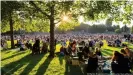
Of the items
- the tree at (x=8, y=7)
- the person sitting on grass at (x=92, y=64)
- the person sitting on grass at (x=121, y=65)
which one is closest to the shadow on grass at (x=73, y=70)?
the person sitting on grass at (x=92, y=64)

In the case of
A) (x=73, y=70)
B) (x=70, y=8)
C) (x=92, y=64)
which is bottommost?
(x=73, y=70)

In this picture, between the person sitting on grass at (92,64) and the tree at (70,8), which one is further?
the tree at (70,8)

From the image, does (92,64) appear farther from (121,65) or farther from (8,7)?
(8,7)

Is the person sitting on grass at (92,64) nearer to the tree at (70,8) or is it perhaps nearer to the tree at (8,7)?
the tree at (70,8)

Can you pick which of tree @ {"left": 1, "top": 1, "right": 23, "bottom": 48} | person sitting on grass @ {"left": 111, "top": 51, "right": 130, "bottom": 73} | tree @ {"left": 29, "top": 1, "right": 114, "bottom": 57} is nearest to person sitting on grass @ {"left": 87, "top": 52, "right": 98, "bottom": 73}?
person sitting on grass @ {"left": 111, "top": 51, "right": 130, "bottom": 73}

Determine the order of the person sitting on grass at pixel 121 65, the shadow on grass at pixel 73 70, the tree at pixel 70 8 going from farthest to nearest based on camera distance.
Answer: the tree at pixel 70 8, the shadow on grass at pixel 73 70, the person sitting on grass at pixel 121 65

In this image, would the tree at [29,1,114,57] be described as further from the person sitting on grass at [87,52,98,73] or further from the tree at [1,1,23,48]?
the person sitting on grass at [87,52,98,73]

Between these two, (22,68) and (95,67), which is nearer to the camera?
(95,67)

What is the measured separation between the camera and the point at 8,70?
55.7ft

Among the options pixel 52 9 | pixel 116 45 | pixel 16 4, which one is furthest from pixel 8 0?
pixel 116 45

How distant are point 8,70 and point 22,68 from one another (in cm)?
98

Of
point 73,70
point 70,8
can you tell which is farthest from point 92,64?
point 70,8

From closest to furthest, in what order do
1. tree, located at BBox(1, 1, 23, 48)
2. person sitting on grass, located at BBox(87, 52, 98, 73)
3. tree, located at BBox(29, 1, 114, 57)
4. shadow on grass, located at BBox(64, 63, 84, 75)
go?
person sitting on grass, located at BBox(87, 52, 98, 73), shadow on grass, located at BBox(64, 63, 84, 75), tree, located at BBox(1, 1, 23, 48), tree, located at BBox(29, 1, 114, 57)

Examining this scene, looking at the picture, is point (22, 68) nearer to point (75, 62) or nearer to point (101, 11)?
point (75, 62)
